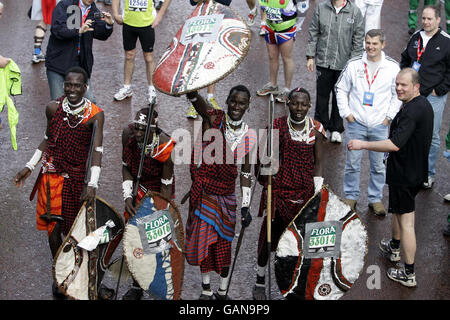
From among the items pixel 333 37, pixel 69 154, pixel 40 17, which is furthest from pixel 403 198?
pixel 40 17

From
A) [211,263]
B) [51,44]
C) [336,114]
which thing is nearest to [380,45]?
[336,114]

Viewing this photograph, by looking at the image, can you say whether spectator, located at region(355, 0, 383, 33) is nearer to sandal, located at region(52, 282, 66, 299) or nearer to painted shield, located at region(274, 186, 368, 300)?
painted shield, located at region(274, 186, 368, 300)

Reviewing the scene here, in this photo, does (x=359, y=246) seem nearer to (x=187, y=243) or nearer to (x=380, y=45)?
(x=187, y=243)

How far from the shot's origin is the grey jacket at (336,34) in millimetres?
8289

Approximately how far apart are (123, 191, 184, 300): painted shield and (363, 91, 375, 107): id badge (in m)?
2.69

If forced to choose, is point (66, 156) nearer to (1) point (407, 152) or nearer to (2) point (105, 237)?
(2) point (105, 237)

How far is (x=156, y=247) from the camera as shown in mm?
5766

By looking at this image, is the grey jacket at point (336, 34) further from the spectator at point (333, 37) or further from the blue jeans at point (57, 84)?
the blue jeans at point (57, 84)

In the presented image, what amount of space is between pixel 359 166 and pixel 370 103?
2.31 feet

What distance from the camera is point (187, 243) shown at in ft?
20.0

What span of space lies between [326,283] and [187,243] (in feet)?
4.11

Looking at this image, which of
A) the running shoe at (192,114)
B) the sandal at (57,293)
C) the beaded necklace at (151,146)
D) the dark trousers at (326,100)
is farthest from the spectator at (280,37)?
the sandal at (57,293)

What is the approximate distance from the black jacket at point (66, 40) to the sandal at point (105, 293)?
2757 millimetres

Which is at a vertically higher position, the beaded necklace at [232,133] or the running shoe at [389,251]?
the beaded necklace at [232,133]
